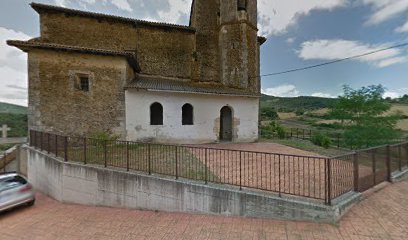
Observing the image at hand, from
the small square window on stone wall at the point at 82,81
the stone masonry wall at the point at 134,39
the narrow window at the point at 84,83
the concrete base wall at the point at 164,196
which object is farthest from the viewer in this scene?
the stone masonry wall at the point at 134,39

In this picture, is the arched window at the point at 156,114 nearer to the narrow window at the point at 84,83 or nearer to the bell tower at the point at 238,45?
the narrow window at the point at 84,83

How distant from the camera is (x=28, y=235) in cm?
545

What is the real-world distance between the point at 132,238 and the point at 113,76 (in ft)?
35.6

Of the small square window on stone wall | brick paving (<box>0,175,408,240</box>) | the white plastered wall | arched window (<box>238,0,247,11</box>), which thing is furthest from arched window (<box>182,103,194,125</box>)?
arched window (<box>238,0,247,11</box>)

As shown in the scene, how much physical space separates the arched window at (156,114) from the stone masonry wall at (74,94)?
2.07 metres

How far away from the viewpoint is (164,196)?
6.15m

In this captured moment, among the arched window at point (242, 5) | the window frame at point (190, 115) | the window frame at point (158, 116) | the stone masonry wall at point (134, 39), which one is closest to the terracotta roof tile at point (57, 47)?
the window frame at point (158, 116)

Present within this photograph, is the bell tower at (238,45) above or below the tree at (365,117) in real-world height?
above

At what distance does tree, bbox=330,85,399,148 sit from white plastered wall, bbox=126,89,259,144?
6.33 m

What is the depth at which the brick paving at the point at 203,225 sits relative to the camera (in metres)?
4.36

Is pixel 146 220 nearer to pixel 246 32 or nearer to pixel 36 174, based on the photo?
pixel 36 174

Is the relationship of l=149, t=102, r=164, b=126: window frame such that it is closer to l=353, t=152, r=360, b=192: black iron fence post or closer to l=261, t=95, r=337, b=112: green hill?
l=353, t=152, r=360, b=192: black iron fence post

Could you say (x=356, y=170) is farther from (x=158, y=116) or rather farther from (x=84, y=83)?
(x=84, y=83)

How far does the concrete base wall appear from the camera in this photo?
4824 mm
